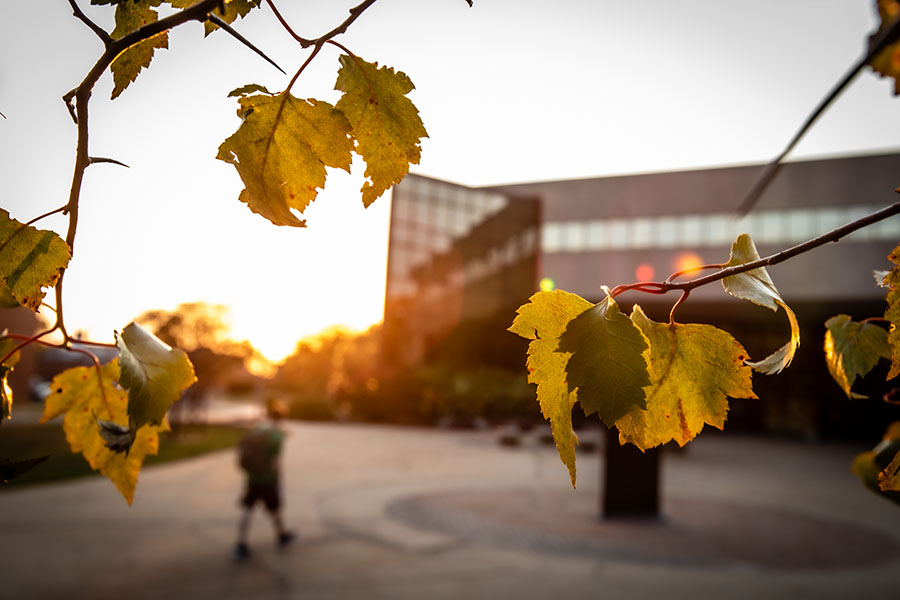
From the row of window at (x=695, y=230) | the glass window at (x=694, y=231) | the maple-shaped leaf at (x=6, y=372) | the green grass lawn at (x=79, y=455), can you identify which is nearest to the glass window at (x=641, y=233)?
the row of window at (x=695, y=230)

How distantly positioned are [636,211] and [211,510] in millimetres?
19708

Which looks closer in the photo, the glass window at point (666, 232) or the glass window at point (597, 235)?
the glass window at point (666, 232)

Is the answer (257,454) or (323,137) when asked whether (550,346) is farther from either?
(257,454)

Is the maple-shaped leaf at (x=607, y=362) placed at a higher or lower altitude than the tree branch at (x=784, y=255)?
lower

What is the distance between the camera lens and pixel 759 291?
359 mm

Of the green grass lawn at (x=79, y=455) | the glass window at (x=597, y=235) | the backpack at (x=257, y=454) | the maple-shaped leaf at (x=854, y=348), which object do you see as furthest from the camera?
the glass window at (x=597, y=235)

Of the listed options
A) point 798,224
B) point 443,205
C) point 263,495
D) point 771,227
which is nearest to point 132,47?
point 263,495

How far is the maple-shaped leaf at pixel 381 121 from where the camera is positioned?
0.37 meters

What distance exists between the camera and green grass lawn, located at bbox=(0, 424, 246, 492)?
45.1 ft

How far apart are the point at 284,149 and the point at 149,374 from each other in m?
0.13

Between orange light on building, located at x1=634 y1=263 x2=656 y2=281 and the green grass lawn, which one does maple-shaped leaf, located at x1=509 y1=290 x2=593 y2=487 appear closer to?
the green grass lawn

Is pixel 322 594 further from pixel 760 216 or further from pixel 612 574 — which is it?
pixel 760 216

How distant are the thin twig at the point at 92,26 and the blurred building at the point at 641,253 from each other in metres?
20.5

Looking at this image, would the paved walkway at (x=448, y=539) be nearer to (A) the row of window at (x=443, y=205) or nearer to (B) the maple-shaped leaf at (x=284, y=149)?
(B) the maple-shaped leaf at (x=284, y=149)
